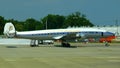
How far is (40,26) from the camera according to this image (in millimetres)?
197125

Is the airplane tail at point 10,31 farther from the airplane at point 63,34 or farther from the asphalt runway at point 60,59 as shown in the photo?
the asphalt runway at point 60,59

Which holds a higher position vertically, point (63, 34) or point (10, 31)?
point (10, 31)

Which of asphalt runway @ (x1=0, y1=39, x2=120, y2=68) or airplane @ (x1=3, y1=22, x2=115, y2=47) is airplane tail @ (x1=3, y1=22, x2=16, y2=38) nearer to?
airplane @ (x1=3, y1=22, x2=115, y2=47)

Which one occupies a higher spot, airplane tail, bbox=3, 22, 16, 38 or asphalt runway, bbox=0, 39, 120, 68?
airplane tail, bbox=3, 22, 16, 38

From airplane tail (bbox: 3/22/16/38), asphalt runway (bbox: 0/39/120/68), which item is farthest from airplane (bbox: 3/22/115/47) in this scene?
asphalt runway (bbox: 0/39/120/68)

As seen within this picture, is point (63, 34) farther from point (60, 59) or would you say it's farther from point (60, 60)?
point (60, 60)

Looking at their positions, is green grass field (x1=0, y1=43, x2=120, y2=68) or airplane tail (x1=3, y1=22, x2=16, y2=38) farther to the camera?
airplane tail (x1=3, y1=22, x2=16, y2=38)

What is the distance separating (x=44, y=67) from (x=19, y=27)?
17005 cm

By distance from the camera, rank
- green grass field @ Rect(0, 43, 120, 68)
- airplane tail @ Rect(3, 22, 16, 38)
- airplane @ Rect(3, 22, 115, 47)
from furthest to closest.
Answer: airplane tail @ Rect(3, 22, 16, 38)
airplane @ Rect(3, 22, 115, 47)
green grass field @ Rect(0, 43, 120, 68)

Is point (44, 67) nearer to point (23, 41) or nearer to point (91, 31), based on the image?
point (91, 31)

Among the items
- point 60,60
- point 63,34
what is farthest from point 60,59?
point 63,34

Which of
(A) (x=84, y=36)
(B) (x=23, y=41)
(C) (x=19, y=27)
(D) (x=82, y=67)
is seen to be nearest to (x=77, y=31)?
(A) (x=84, y=36)

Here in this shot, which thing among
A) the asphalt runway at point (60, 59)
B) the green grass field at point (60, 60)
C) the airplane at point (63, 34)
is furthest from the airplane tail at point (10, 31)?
the green grass field at point (60, 60)

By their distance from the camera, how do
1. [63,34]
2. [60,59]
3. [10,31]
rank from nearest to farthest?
[60,59] < [63,34] < [10,31]
